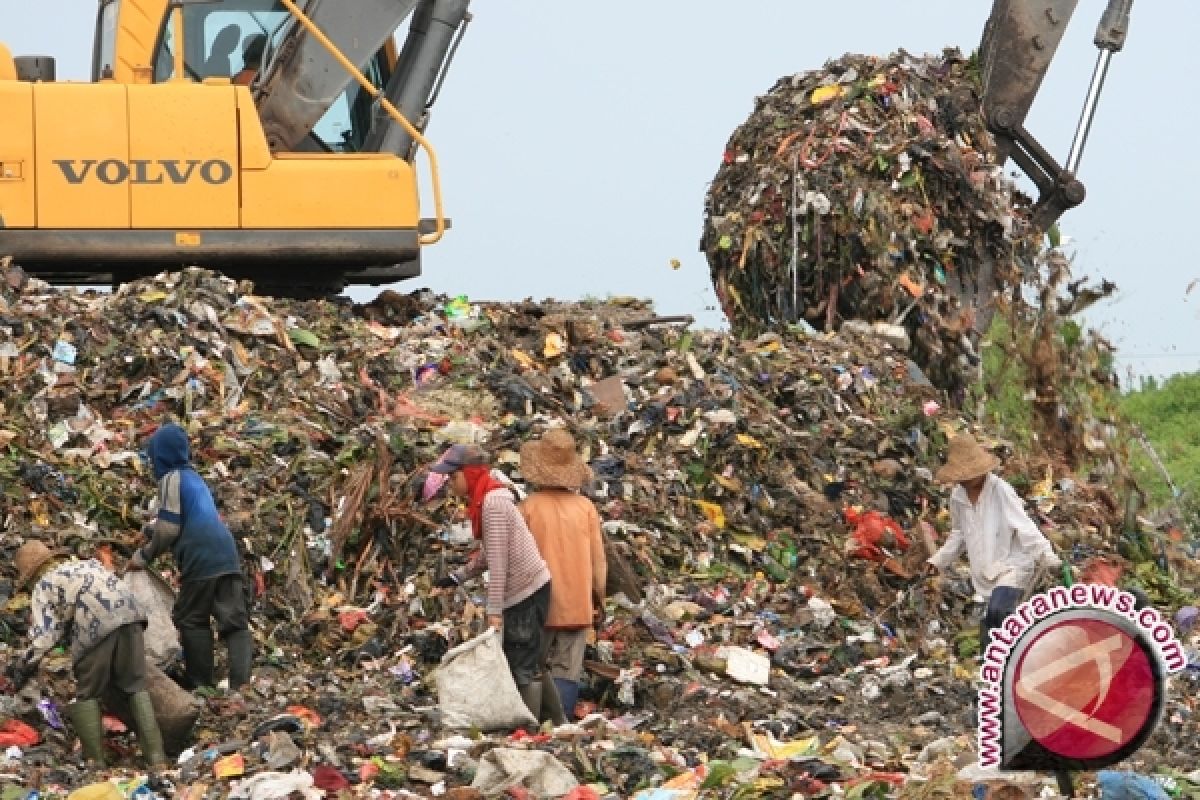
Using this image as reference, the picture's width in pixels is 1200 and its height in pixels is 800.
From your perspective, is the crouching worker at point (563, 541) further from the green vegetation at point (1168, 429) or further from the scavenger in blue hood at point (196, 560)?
the green vegetation at point (1168, 429)

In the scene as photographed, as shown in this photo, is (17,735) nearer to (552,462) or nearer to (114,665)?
(114,665)

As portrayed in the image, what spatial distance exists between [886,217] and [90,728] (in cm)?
723

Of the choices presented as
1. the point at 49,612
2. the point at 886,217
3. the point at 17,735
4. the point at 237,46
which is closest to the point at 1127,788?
the point at 49,612

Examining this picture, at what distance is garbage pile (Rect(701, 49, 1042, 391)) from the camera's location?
14.2 metres

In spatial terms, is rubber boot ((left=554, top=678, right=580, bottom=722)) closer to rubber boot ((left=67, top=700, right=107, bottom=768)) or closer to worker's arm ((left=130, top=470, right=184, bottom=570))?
worker's arm ((left=130, top=470, right=184, bottom=570))

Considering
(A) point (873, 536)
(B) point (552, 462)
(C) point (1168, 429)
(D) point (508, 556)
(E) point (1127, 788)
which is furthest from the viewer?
(C) point (1168, 429)

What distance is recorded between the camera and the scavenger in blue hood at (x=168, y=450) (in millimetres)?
9117

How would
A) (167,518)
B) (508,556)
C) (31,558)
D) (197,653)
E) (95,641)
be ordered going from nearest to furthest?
(95,641) < (508,556) < (167,518) < (197,653) < (31,558)

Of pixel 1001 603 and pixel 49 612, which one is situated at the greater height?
pixel 49 612

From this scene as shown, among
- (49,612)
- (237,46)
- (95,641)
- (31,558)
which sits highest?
(237,46)

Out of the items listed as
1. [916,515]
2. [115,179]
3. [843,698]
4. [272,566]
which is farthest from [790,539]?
[115,179]

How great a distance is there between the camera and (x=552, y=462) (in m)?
→ 8.96

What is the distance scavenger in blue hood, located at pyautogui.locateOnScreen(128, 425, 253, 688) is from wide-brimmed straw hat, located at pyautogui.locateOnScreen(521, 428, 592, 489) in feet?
4.52

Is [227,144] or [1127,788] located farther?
[227,144]
